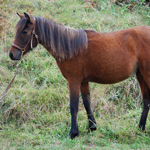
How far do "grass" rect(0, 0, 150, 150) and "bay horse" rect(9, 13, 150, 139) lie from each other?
556 millimetres

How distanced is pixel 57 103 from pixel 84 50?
5.97ft

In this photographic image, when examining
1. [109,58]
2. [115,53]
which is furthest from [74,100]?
[115,53]

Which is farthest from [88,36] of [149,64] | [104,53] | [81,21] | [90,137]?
[81,21]

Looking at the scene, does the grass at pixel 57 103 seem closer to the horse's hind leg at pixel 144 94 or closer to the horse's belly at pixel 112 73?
the horse's hind leg at pixel 144 94

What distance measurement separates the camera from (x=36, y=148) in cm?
409

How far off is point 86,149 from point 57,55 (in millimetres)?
1625

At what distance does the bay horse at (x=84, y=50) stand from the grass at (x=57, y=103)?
556 millimetres

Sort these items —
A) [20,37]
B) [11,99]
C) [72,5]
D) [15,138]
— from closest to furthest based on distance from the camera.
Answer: [20,37]
[15,138]
[11,99]
[72,5]

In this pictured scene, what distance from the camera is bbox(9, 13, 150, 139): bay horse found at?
4.26 metres

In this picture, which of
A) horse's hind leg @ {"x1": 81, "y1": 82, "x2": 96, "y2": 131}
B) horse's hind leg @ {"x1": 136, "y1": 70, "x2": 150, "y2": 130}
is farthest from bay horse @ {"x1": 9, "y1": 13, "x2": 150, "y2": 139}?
horse's hind leg @ {"x1": 81, "y1": 82, "x2": 96, "y2": 131}

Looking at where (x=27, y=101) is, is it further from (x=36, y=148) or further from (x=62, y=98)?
(x=36, y=148)

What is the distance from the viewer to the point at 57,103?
18.8ft

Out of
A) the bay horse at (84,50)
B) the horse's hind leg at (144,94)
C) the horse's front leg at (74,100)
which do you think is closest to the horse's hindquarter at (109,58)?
the bay horse at (84,50)

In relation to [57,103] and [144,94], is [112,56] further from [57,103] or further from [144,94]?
[57,103]
